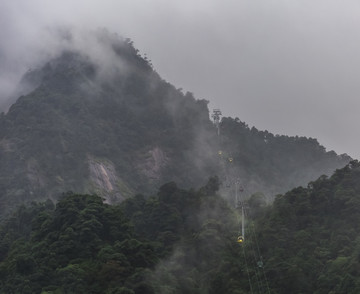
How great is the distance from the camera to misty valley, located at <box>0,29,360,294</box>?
5522 cm

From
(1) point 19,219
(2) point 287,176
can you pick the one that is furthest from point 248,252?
(2) point 287,176

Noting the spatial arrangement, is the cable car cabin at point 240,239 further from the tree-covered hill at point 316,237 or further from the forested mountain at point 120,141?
the forested mountain at point 120,141

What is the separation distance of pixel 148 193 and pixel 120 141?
9.71 meters

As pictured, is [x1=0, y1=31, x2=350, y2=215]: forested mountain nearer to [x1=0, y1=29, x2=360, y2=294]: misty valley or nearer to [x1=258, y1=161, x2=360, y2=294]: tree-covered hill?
[x1=0, y1=29, x2=360, y2=294]: misty valley

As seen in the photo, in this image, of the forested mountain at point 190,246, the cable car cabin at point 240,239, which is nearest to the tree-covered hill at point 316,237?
the forested mountain at point 190,246

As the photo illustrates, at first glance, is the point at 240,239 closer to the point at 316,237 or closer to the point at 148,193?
the point at 316,237

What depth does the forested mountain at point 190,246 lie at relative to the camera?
53562 millimetres

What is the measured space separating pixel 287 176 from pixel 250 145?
651 cm

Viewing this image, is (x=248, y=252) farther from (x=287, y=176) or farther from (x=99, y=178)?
(x=287, y=176)

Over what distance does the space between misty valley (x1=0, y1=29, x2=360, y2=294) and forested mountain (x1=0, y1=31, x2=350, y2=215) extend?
18cm

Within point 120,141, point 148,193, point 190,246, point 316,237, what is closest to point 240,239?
point 190,246

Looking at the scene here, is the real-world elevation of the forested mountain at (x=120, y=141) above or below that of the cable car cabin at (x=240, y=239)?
above

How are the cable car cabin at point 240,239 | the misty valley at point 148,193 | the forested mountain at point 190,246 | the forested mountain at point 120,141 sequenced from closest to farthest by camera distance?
the forested mountain at point 190,246
the misty valley at point 148,193
the cable car cabin at point 240,239
the forested mountain at point 120,141

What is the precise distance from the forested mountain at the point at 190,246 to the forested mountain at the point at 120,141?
1381cm
